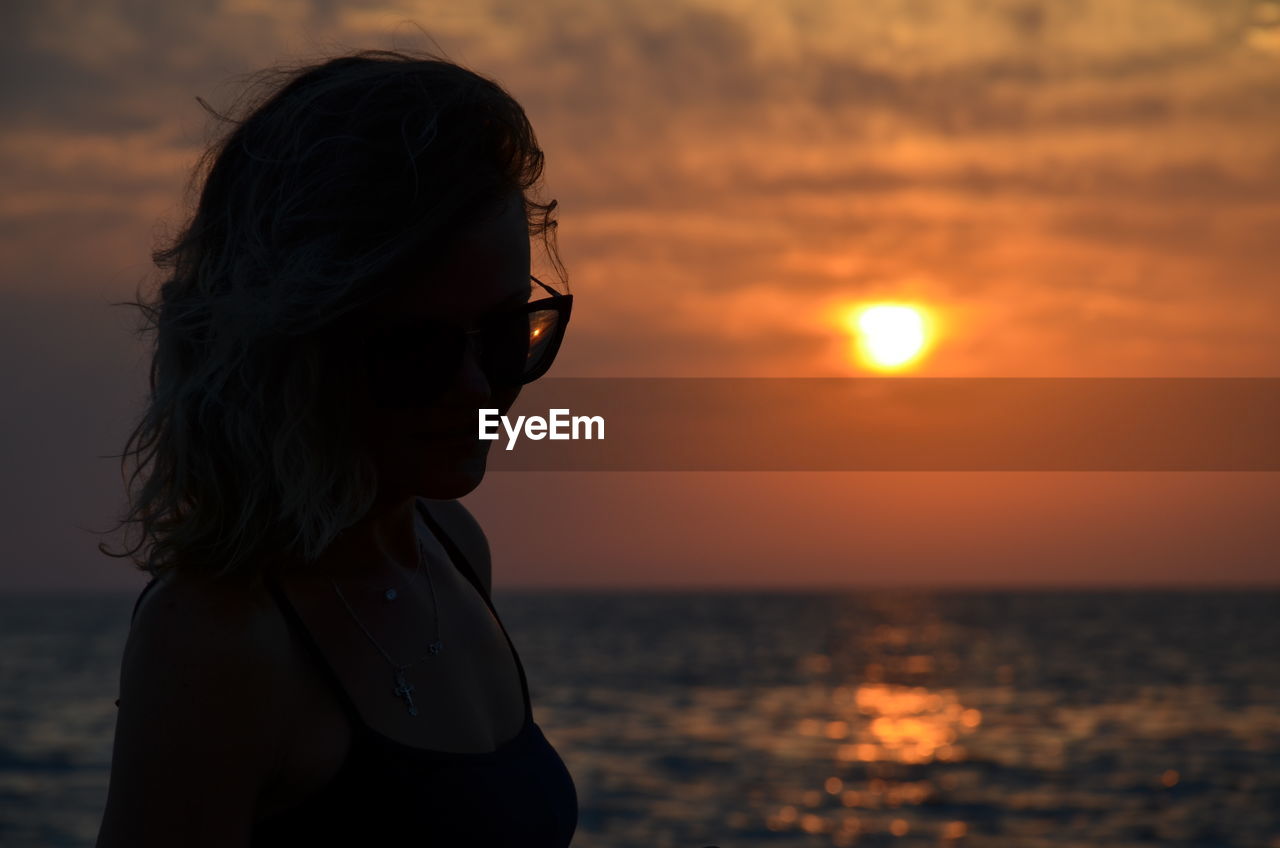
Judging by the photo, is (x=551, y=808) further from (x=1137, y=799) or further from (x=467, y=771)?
(x=1137, y=799)

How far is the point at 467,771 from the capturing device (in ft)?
5.82

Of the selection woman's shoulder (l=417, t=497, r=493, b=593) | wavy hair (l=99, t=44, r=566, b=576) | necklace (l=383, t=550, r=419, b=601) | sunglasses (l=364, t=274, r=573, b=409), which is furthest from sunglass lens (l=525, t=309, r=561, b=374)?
woman's shoulder (l=417, t=497, r=493, b=593)

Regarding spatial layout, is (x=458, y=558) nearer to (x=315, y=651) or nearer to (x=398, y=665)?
(x=398, y=665)

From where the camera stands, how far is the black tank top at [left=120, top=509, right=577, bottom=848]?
1.60m

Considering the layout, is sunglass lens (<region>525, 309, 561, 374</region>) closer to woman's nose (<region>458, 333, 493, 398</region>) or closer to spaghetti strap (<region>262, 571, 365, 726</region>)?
woman's nose (<region>458, 333, 493, 398</region>)

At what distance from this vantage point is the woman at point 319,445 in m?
1.49

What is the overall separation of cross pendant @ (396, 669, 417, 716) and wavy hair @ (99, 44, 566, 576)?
11.0 inches

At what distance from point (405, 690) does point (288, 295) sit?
2.04 feet

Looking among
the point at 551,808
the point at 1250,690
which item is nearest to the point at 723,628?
the point at 1250,690

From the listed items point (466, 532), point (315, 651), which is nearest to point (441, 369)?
point (315, 651)

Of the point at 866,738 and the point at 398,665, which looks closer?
the point at 398,665

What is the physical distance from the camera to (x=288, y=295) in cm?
163

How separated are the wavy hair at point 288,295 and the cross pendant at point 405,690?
0.92 ft

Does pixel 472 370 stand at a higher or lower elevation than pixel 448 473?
higher
